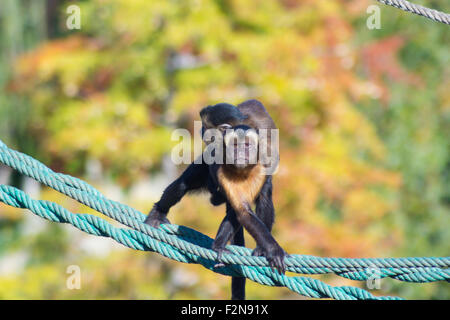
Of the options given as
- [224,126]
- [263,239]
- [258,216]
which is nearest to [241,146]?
[224,126]

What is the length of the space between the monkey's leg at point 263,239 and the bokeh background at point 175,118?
4.55 metres

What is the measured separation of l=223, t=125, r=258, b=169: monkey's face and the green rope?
0.66m

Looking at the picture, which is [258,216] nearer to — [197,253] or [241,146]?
[241,146]

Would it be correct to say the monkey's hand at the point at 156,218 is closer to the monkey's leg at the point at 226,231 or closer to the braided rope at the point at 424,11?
the monkey's leg at the point at 226,231

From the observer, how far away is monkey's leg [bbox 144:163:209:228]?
438cm

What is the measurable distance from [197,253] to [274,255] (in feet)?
1.63

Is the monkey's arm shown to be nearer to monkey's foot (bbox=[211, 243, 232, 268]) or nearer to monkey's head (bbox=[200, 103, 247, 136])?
monkey's foot (bbox=[211, 243, 232, 268])

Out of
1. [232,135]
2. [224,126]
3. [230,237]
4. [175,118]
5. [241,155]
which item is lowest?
[230,237]

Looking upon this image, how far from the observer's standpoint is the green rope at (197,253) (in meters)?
3.06

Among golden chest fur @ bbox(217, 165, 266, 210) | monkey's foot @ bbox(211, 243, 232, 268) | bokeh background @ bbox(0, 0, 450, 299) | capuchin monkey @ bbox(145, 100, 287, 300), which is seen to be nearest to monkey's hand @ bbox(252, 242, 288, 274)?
capuchin monkey @ bbox(145, 100, 287, 300)

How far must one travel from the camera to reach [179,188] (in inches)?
173

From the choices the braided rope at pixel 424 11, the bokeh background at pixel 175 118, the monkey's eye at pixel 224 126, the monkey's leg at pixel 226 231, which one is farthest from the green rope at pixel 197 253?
the bokeh background at pixel 175 118

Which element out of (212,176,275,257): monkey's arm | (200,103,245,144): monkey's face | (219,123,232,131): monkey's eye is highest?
(200,103,245,144): monkey's face
